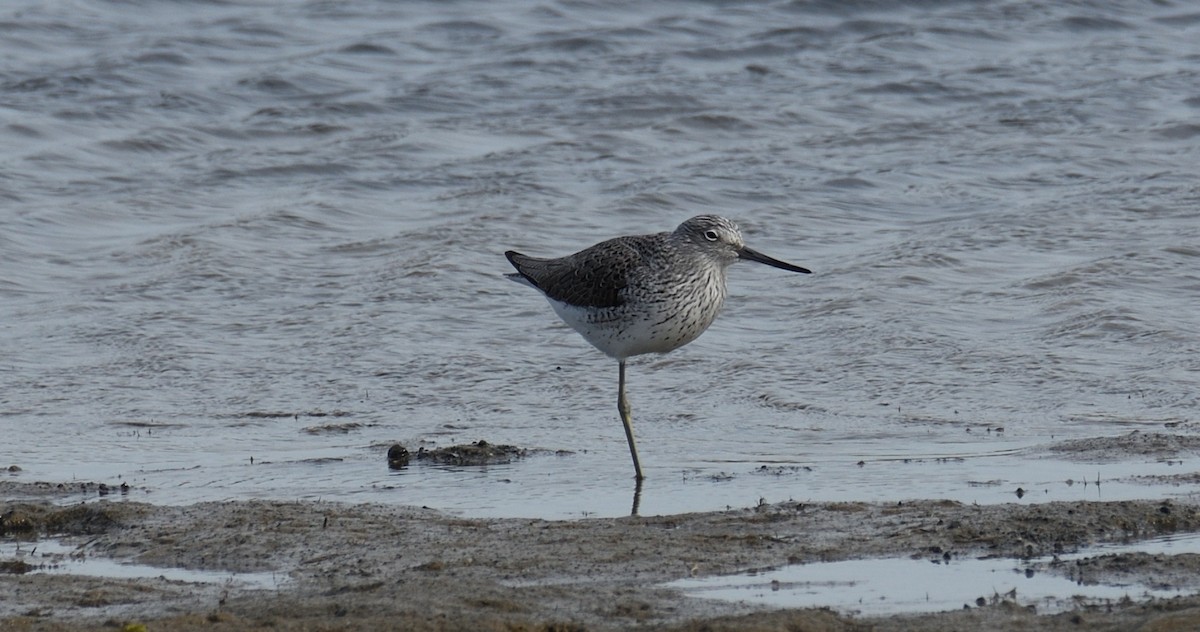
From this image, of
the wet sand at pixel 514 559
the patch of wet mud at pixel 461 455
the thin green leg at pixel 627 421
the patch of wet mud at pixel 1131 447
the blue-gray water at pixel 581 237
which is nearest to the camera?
the wet sand at pixel 514 559

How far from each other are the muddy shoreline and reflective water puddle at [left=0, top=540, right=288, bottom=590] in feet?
0.14

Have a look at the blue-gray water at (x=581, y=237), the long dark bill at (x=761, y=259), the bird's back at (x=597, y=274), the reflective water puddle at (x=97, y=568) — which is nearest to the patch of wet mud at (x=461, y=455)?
the blue-gray water at (x=581, y=237)

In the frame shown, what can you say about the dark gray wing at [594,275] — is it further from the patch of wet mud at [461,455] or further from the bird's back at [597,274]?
the patch of wet mud at [461,455]

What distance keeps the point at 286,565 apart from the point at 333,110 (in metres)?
11.1

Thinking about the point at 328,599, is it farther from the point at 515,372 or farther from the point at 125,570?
the point at 515,372

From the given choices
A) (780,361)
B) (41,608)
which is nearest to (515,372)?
(780,361)

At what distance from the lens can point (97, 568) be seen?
5824mm

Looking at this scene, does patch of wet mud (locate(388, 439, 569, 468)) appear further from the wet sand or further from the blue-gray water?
the wet sand

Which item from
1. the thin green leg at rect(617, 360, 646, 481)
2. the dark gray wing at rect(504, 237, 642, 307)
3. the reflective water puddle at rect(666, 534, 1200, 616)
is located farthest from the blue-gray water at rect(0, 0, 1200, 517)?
the reflective water puddle at rect(666, 534, 1200, 616)

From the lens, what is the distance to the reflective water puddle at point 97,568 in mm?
5637

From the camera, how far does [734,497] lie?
6891 mm

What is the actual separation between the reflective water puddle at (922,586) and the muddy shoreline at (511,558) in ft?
0.26

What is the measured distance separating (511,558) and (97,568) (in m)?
1.50

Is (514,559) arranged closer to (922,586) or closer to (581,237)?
(922,586)
